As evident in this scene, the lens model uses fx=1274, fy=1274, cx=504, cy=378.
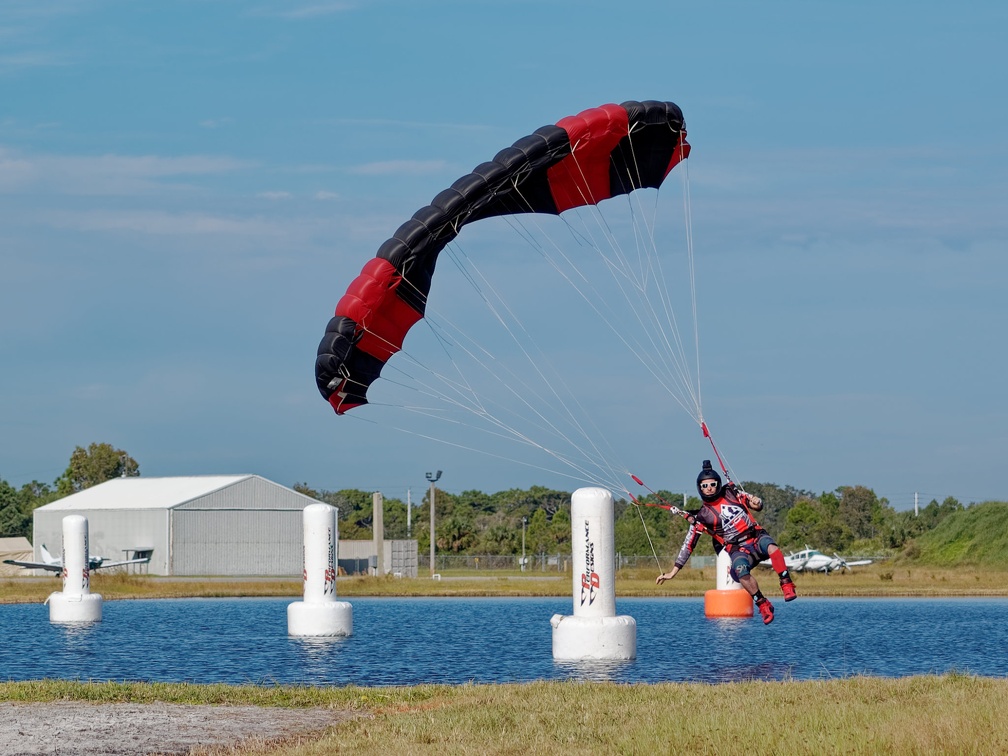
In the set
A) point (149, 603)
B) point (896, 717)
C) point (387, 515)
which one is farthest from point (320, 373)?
point (387, 515)

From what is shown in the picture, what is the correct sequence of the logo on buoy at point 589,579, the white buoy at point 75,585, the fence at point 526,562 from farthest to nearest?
the fence at point 526,562 → the white buoy at point 75,585 → the logo on buoy at point 589,579

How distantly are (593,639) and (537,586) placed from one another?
145ft

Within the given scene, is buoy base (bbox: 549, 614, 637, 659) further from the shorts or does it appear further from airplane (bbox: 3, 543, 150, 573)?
airplane (bbox: 3, 543, 150, 573)

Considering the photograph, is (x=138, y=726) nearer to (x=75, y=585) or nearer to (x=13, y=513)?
(x=75, y=585)

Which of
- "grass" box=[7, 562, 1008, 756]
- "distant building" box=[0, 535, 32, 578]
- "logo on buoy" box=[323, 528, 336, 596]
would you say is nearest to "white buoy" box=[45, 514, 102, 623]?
"logo on buoy" box=[323, 528, 336, 596]

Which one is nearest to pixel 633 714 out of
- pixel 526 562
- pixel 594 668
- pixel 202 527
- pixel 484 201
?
pixel 594 668

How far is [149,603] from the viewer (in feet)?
203

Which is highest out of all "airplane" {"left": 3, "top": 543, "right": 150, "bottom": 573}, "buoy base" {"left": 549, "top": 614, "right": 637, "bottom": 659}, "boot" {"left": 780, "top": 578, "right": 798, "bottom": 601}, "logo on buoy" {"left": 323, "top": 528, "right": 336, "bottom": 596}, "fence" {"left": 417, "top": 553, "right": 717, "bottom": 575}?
"boot" {"left": 780, "top": 578, "right": 798, "bottom": 601}

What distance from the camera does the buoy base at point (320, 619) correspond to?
121 feet

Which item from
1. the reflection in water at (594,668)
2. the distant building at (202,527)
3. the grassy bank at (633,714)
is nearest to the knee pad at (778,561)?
the grassy bank at (633,714)

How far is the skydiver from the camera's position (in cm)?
1986

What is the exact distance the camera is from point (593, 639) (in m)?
28.7

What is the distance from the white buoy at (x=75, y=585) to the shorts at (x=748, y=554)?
29.4 metres

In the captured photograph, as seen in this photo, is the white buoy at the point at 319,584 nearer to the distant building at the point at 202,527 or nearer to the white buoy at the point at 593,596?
the white buoy at the point at 593,596
